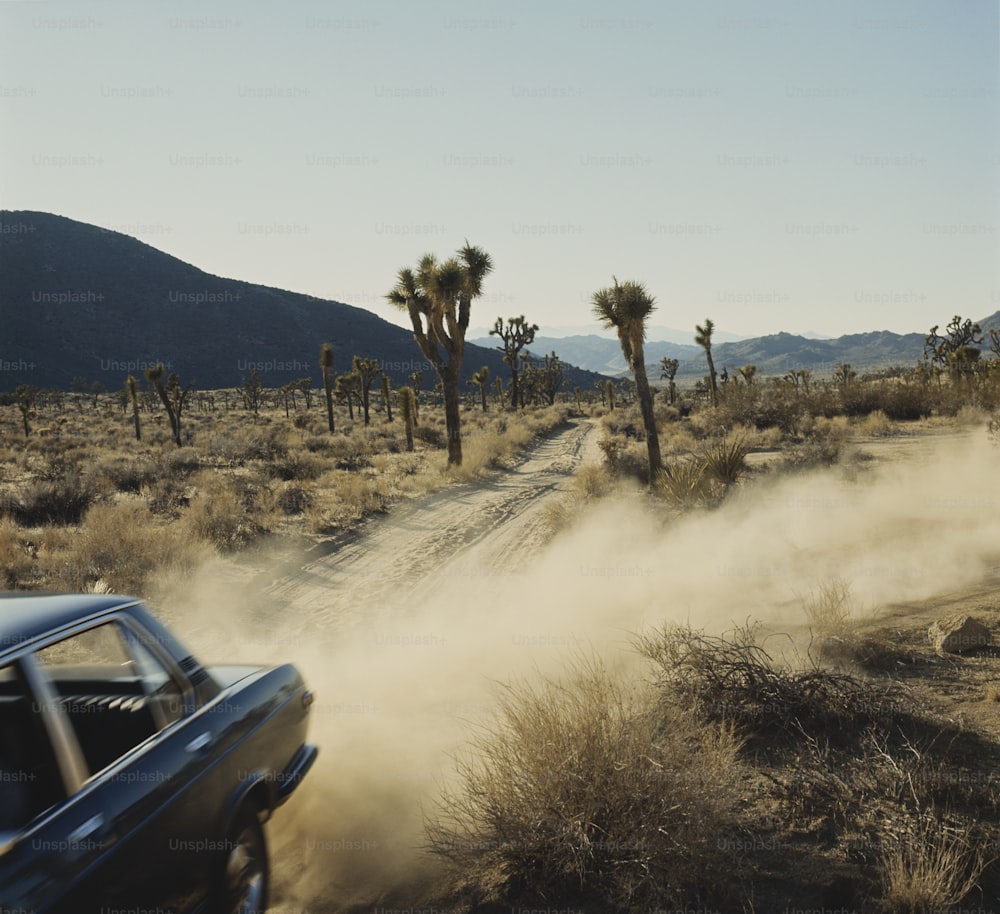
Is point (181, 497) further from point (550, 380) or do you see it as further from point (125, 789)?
point (550, 380)

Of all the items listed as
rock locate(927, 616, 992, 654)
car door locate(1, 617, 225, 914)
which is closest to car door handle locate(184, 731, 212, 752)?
car door locate(1, 617, 225, 914)

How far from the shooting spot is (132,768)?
2.59 metres

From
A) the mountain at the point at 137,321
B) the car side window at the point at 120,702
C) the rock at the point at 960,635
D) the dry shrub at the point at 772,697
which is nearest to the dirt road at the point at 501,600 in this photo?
the rock at the point at 960,635

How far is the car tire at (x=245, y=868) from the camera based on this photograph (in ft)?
9.80

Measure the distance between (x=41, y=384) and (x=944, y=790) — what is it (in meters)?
108

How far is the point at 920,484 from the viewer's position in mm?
13844

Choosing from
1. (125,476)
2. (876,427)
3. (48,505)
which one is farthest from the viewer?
(876,427)

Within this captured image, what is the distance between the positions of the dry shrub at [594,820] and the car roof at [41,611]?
83.2 inches

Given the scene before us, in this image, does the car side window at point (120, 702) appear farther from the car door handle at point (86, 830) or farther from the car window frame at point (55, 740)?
the car door handle at point (86, 830)

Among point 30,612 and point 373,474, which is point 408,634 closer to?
point 30,612

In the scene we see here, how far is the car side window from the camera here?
2.92 meters

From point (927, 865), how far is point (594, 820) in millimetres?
1524

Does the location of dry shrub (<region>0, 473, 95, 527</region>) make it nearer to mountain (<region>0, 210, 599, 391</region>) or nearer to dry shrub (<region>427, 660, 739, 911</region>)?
dry shrub (<region>427, 660, 739, 911</region>)

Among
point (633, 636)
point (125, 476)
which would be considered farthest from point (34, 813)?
point (125, 476)
